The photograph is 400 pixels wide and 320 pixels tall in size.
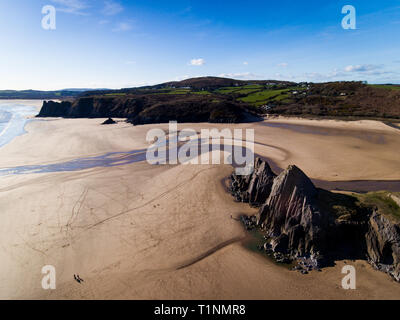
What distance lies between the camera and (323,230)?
476 inches

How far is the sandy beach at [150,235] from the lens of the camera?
35.3 ft

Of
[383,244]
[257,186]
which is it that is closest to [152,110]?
[257,186]

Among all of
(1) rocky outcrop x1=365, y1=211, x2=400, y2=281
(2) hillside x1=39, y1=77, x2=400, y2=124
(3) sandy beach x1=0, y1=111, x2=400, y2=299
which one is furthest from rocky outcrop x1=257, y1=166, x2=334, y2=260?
(2) hillside x1=39, y1=77, x2=400, y2=124

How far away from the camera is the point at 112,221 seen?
16.2 m

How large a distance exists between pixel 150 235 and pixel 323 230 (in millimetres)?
11046

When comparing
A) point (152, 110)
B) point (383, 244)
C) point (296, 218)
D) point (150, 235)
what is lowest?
point (150, 235)

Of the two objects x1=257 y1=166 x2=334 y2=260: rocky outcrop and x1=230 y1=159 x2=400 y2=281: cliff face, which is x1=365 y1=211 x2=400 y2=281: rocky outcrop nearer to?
x1=230 y1=159 x2=400 y2=281: cliff face

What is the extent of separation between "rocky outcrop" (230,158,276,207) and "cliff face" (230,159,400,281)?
2758 mm

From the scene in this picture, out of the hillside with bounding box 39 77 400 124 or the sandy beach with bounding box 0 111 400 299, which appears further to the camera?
the hillside with bounding box 39 77 400 124

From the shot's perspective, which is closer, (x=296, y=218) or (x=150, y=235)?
(x=296, y=218)

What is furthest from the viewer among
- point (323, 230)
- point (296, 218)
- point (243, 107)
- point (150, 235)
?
point (243, 107)

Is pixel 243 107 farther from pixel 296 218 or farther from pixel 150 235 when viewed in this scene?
pixel 150 235

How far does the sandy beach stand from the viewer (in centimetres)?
1077
